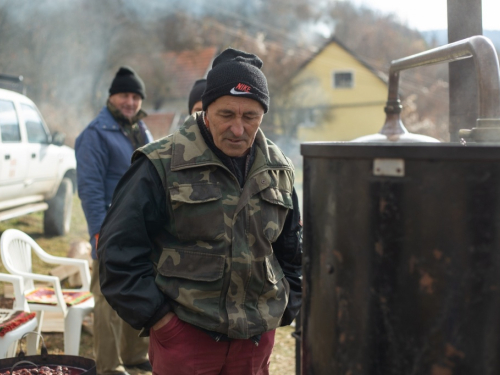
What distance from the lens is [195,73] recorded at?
25203mm

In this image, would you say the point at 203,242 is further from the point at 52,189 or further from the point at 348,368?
the point at 52,189

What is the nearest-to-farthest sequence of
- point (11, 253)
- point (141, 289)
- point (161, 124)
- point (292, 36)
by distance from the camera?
point (141, 289) < point (11, 253) < point (161, 124) < point (292, 36)

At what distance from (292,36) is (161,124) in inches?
680

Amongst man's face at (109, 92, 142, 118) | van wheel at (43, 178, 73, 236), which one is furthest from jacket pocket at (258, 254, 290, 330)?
van wheel at (43, 178, 73, 236)

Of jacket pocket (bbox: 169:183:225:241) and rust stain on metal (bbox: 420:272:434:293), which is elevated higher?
jacket pocket (bbox: 169:183:225:241)

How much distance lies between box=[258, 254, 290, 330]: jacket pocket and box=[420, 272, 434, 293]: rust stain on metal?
930mm

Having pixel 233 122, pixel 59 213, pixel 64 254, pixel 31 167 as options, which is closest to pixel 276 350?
pixel 233 122

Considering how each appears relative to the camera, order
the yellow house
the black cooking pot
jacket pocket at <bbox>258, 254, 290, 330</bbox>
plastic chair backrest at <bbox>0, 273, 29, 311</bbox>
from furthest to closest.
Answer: the yellow house
plastic chair backrest at <bbox>0, 273, 29, 311</bbox>
the black cooking pot
jacket pocket at <bbox>258, 254, 290, 330</bbox>

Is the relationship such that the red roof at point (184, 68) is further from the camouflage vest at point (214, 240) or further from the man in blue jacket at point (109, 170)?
the camouflage vest at point (214, 240)

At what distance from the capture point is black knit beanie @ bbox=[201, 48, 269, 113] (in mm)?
2189

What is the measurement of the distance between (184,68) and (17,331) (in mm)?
23260

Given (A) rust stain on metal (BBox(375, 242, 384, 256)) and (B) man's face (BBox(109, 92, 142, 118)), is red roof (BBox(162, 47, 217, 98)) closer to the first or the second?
(B) man's face (BBox(109, 92, 142, 118))

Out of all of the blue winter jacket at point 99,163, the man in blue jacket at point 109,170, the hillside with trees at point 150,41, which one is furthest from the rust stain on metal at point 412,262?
the hillside with trees at point 150,41

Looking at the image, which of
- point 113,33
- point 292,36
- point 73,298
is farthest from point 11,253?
point 292,36
